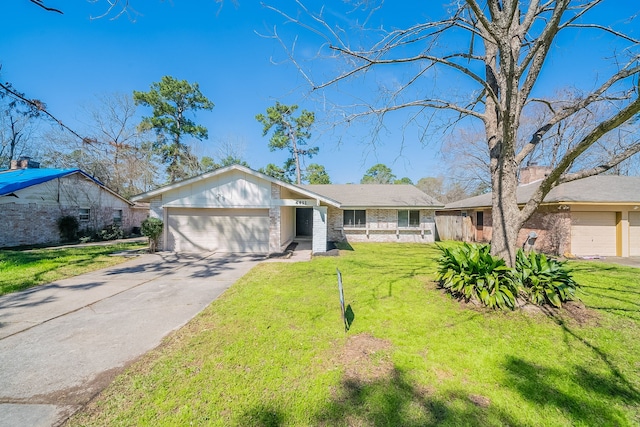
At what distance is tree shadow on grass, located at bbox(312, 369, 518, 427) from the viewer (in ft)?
7.67

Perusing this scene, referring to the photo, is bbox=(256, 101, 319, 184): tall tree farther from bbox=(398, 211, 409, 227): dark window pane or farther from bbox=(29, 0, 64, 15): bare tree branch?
bbox=(29, 0, 64, 15): bare tree branch

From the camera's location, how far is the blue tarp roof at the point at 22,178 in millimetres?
12297

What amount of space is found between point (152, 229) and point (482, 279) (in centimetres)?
1169

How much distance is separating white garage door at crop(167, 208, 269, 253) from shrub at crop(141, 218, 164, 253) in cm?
56

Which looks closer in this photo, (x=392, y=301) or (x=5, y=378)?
(x=5, y=378)

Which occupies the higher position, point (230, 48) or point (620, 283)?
point (230, 48)

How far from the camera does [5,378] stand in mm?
2877

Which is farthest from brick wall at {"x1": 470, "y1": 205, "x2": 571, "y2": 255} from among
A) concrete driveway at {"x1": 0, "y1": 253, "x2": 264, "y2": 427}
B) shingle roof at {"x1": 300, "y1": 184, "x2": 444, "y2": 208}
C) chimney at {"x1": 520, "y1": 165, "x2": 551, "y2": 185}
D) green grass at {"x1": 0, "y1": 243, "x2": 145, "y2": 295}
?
green grass at {"x1": 0, "y1": 243, "x2": 145, "y2": 295}

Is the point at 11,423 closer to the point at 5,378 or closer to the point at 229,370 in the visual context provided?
the point at 5,378

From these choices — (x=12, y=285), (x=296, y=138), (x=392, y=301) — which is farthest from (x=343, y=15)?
(x=296, y=138)

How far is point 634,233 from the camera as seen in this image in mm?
11508

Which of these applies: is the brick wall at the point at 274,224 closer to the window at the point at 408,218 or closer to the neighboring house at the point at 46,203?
the window at the point at 408,218

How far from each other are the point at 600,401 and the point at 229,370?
405cm

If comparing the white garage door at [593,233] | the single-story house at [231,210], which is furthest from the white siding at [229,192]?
the white garage door at [593,233]
